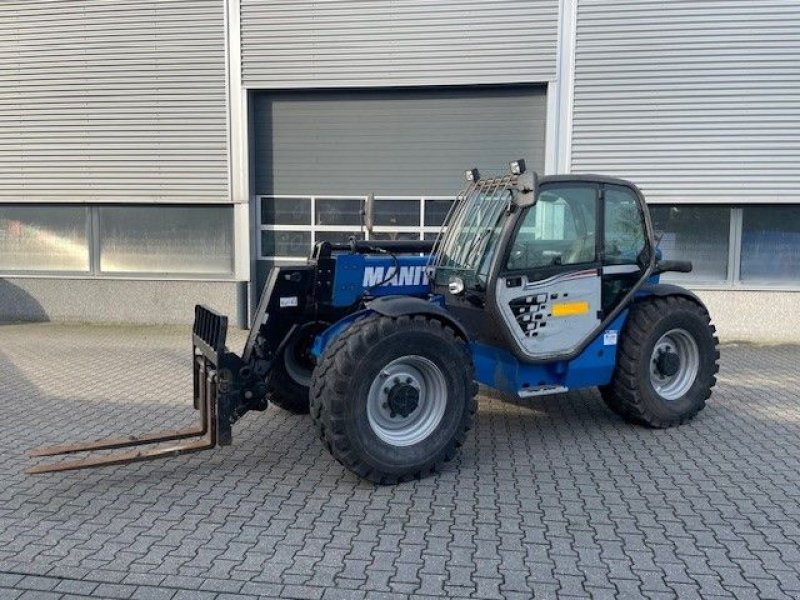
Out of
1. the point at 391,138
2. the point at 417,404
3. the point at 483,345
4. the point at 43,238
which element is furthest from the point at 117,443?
the point at 43,238

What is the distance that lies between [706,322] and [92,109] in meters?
10.2

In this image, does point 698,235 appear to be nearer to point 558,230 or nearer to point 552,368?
point 558,230

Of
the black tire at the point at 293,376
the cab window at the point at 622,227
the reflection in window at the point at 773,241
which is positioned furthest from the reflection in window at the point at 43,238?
the reflection in window at the point at 773,241

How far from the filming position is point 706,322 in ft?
19.7

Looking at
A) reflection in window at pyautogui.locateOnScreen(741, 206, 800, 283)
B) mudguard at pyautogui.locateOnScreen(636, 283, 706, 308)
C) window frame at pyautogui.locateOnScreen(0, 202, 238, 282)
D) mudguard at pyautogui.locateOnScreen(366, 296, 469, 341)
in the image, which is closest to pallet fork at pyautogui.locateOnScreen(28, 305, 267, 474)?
mudguard at pyautogui.locateOnScreen(366, 296, 469, 341)

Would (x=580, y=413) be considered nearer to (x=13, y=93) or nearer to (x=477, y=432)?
(x=477, y=432)

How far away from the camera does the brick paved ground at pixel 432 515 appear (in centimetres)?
336

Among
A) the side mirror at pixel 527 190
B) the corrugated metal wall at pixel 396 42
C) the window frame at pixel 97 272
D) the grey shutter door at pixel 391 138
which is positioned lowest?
the window frame at pixel 97 272

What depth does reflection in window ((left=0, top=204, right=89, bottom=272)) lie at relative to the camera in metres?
11.8

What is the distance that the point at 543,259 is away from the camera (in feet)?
17.1

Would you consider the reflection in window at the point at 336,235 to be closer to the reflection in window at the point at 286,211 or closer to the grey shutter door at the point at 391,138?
the reflection in window at the point at 286,211

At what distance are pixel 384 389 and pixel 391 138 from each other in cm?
704

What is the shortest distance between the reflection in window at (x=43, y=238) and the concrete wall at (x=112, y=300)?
0.38m

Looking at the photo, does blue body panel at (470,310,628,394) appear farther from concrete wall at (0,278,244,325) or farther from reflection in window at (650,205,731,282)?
concrete wall at (0,278,244,325)
